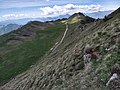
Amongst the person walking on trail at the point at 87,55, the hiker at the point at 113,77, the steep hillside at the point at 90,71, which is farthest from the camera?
the person walking on trail at the point at 87,55


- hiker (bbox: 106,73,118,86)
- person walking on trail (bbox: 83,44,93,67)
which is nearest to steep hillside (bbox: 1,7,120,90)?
hiker (bbox: 106,73,118,86)

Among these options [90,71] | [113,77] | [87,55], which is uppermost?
[87,55]

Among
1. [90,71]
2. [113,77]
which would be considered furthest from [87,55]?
[113,77]

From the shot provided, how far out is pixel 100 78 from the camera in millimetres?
27312

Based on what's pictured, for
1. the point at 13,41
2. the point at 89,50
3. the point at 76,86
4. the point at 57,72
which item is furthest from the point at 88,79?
the point at 13,41

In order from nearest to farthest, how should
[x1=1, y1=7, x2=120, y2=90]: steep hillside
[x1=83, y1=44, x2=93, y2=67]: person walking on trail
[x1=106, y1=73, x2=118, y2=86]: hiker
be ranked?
1. [x1=106, y1=73, x2=118, y2=86]: hiker
2. [x1=1, y1=7, x2=120, y2=90]: steep hillside
3. [x1=83, y1=44, x2=93, y2=67]: person walking on trail

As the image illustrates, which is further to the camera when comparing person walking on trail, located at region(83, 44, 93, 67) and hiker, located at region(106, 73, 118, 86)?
person walking on trail, located at region(83, 44, 93, 67)

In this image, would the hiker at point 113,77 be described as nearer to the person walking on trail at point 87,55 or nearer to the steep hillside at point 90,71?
the steep hillside at point 90,71

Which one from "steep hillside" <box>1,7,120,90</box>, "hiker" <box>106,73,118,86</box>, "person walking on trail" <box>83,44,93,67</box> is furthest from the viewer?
"person walking on trail" <box>83,44,93,67</box>

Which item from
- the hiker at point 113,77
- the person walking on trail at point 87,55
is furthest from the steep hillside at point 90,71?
the person walking on trail at point 87,55

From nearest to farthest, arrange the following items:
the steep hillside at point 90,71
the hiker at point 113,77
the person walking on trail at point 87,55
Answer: the hiker at point 113,77 < the steep hillside at point 90,71 < the person walking on trail at point 87,55

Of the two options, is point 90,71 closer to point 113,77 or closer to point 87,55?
→ point 87,55

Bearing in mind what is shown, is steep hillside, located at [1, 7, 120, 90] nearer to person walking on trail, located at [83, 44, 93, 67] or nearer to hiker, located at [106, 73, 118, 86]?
hiker, located at [106, 73, 118, 86]

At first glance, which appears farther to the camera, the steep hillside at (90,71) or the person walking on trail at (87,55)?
the person walking on trail at (87,55)
